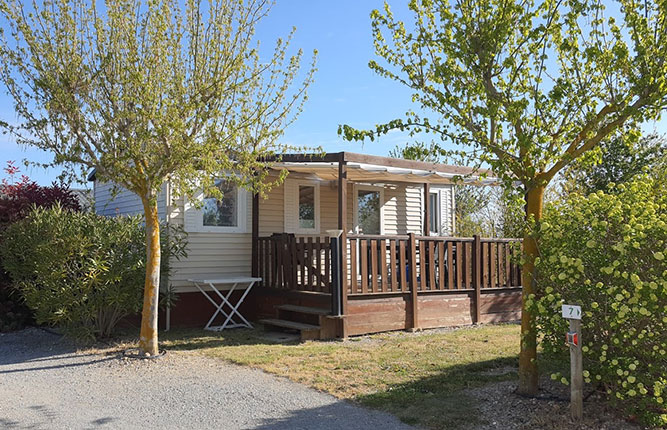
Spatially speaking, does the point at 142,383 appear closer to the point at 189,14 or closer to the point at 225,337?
the point at 225,337

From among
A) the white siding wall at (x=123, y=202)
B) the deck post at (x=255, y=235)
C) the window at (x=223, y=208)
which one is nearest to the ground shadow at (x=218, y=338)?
the deck post at (x=255, y=235)

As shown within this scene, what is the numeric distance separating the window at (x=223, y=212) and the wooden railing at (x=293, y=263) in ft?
2.01

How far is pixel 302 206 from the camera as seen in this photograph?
11.8 metres

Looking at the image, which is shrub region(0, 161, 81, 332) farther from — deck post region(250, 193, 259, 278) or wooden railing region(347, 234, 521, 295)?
wooden railing region(347, 234, 521, 295)

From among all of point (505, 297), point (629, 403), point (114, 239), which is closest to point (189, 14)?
point (114, 239)

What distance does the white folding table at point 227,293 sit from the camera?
991cm

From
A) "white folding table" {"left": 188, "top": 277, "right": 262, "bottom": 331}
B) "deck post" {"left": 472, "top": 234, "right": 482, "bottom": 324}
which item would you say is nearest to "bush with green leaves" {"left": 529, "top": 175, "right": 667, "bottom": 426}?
"deck post" {"left": 472, "top": 234, "right": 482, "bottom": 324}

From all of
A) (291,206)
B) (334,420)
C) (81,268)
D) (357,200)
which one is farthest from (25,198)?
(334,420)

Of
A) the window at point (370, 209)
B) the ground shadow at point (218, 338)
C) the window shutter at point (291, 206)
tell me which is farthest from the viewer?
the window at point (370, 209)

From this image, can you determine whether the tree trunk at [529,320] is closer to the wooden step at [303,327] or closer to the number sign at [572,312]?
the number sign at [572,312]

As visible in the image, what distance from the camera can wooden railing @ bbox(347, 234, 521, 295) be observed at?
9305mm

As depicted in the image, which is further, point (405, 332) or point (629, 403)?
point (405, 332)

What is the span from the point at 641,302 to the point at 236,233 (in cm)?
774

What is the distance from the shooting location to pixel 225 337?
9.22 metres
